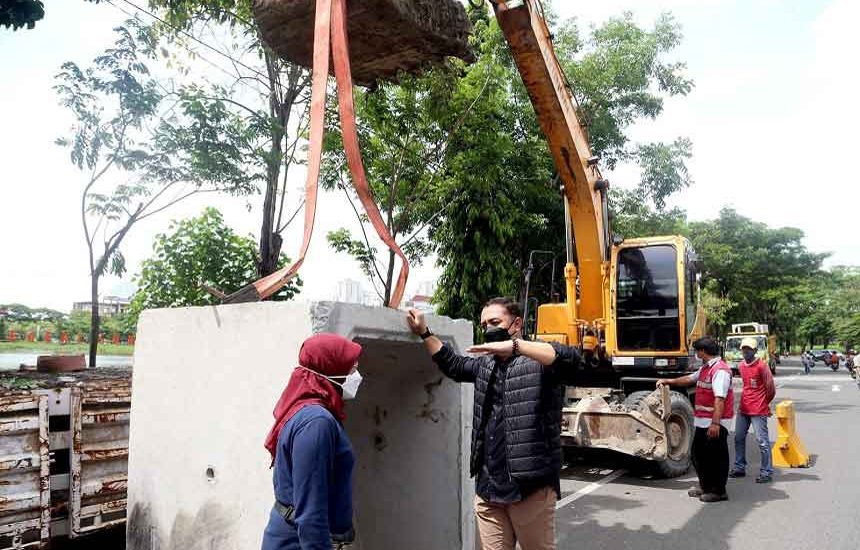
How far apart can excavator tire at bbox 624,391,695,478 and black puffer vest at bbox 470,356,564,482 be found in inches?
191

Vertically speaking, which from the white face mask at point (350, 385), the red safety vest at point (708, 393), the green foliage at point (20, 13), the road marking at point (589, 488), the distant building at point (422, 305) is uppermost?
the green foliage at point (20, 13)

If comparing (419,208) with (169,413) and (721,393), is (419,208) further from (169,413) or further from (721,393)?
(169,413)

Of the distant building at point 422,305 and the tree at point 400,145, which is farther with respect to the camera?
the tree at point 400,145

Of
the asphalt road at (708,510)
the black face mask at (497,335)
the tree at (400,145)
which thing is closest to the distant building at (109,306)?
the tree at (400,145)

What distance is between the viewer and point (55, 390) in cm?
437

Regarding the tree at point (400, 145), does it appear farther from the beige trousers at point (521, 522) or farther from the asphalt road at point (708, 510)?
the beige trousers at point (521, 522)

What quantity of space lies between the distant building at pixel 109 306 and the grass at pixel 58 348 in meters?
0.55

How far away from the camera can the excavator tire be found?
7.81 metres

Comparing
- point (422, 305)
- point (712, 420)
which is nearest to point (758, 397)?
point (712, 420)

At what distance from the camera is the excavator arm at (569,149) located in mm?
7152

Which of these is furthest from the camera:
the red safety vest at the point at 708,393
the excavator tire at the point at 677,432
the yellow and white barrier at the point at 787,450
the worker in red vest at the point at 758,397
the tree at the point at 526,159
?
the tree at the point at 526,159

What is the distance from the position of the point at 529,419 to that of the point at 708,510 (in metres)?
4.23

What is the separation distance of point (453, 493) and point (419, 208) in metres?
9.75

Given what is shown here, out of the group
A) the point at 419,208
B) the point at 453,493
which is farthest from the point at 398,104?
the point at 453,493
